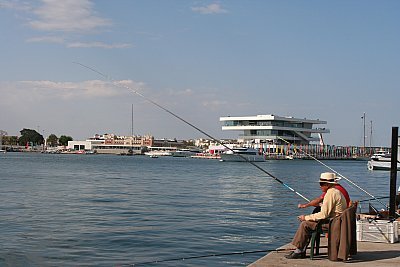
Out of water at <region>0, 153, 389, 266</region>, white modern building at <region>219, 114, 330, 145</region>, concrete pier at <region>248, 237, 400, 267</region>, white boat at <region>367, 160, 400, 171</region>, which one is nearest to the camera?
concrete pier at <region>248, 237, 400, 267</region>

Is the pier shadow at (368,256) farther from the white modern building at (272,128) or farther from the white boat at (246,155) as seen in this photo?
the white modern building at (272,128)

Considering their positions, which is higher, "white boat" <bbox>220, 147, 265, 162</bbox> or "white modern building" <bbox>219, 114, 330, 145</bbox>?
"white modern building" <bbox>219, 114, 330, 145</bbox>

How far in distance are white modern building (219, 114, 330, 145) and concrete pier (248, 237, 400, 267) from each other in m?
134

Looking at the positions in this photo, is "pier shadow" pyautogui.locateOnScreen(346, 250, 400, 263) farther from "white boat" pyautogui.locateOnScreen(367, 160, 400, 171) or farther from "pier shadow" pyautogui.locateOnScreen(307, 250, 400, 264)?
"white boat" pyautogui.locateOnScreen(367, 160, 400, 171)

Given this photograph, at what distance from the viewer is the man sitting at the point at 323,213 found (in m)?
10.1

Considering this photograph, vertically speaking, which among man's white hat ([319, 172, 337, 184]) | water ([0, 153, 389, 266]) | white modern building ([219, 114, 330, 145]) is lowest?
water ([0, 153, 389, 266])

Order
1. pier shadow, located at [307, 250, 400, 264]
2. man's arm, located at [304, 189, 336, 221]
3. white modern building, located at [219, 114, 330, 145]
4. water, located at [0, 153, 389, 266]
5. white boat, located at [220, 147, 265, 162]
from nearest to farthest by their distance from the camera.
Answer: man's arm, located at [304, 189, 336, 221] → pier shadow, located at [307, 250, 400, 264] → water, located at [0, 153, 389, 266] → white boat, located at [220, 147, 265, 162] → white modern building, located at [219, 114, 330, 145]

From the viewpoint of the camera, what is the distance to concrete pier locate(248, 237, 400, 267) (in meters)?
9.92

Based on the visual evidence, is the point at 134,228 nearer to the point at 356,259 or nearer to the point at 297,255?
the point at 297,255

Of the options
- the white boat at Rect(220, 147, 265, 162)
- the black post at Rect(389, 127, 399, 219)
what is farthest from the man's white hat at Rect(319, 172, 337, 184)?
the white boat at Rect(220, 147, 265, 162)

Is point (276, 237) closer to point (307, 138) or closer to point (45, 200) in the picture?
point (45, 200)

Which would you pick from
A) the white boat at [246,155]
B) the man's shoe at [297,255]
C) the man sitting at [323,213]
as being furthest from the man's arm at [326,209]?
the white boat at [246,155]

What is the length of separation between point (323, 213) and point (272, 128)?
446 ft

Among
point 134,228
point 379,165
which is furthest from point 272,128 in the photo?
point 134,228
